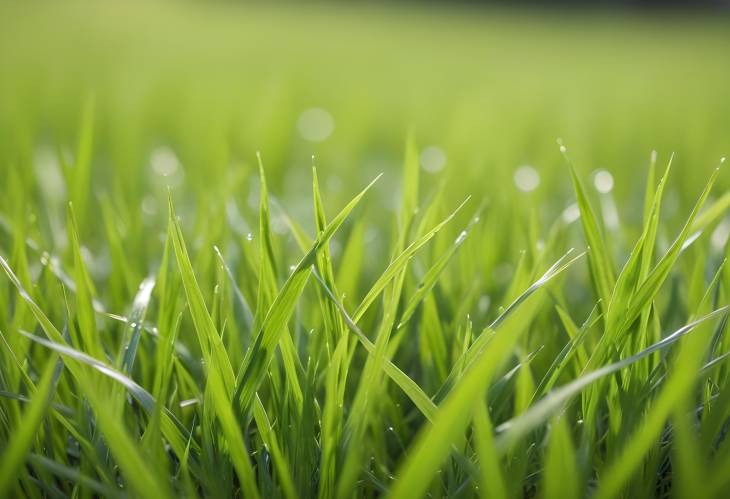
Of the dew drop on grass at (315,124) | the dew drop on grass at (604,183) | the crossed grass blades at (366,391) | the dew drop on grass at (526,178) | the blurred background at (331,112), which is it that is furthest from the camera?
the dew drop on grass at (315,124)

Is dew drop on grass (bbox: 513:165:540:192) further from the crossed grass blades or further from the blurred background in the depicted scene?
the crossed grass blades

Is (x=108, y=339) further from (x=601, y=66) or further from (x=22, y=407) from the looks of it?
(x=601, y=66)

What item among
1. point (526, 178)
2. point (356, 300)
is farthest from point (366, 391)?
point (526, 178)

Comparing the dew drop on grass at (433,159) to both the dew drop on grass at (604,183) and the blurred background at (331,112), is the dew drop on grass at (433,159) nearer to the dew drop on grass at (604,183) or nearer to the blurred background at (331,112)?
the blurred background at (331,112)

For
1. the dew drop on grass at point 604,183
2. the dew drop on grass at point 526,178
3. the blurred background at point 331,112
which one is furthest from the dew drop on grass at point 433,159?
the dew drop on grass at point 604,183

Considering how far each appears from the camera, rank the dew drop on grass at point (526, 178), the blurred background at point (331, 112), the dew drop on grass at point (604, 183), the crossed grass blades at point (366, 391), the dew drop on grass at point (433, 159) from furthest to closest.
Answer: the dew drop on grass at point (433, 159) → the blurred background at point (331, 112) → the dew drop on grass at point (526, 178) → the dew drop on grass at point (604, 183) → the crossed grass blades at point (366, 391)
